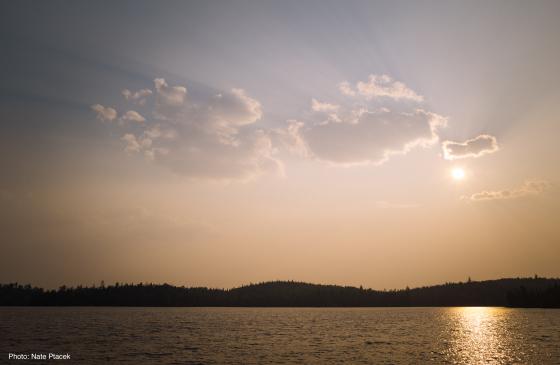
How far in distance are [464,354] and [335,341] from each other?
27.8 meters

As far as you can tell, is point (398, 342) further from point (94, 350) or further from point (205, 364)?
point (94, 350)

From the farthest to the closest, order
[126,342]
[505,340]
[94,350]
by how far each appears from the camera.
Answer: [505,340] < [126,342] < [94,350]

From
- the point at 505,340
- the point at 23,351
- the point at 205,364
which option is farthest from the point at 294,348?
the point at 505,340

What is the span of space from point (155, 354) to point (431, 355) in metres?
49.0

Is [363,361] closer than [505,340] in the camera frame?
Yes

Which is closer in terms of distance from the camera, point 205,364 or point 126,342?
point 205,364

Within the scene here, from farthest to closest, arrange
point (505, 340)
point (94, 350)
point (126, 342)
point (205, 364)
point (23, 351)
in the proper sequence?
point (505, 340), point (126, 342), point (94, 350), point (23, 351), point (205, 364)

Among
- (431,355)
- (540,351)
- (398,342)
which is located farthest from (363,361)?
(540,351)

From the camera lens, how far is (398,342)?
9456 cm

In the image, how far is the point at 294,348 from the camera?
8125 centimetres

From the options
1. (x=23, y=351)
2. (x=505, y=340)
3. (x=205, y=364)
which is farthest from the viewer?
(x=505, y=340)

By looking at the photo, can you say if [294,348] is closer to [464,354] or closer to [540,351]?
[464,354]

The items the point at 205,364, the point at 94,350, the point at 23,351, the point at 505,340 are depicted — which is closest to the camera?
the point at 205,364

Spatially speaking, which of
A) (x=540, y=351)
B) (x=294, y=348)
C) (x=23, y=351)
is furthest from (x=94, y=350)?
(x=540, y=351)
